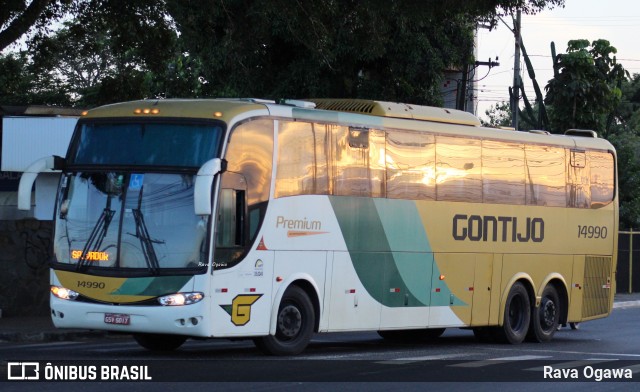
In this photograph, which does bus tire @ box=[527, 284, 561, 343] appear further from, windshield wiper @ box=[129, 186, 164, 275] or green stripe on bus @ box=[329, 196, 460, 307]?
windshield wiper @ box=[129, 186, 164, 275]

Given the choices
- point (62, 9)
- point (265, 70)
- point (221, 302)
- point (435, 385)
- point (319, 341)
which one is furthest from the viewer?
point (265, 70)

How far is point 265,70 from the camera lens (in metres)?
32.2

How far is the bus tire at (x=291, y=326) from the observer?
16.0 m

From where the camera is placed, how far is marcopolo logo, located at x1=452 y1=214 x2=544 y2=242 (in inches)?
769

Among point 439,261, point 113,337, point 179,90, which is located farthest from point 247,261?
point 179,90

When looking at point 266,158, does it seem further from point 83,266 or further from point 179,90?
point 179,90

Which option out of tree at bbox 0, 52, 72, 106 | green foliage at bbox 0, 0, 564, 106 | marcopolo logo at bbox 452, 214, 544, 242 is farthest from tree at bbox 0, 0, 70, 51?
tree at bbox 0, 52, 72, 106

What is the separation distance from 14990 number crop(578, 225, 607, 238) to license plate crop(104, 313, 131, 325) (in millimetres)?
10191

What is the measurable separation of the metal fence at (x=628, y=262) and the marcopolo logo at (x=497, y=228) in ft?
67.9

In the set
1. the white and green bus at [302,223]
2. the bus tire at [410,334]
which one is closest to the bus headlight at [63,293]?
the white and green bus at [302,223]

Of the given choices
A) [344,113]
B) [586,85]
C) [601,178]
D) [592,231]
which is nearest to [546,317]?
[592,231]

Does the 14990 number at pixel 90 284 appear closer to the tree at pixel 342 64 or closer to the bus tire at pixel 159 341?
the bus tire at pixel 159 341

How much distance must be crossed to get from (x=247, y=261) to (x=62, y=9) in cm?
910

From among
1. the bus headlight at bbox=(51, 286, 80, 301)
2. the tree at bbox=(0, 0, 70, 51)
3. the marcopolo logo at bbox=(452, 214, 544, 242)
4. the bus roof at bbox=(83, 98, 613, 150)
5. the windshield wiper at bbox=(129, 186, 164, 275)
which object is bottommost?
the bus headlight at bbox=(51, 286, 80, 301)
